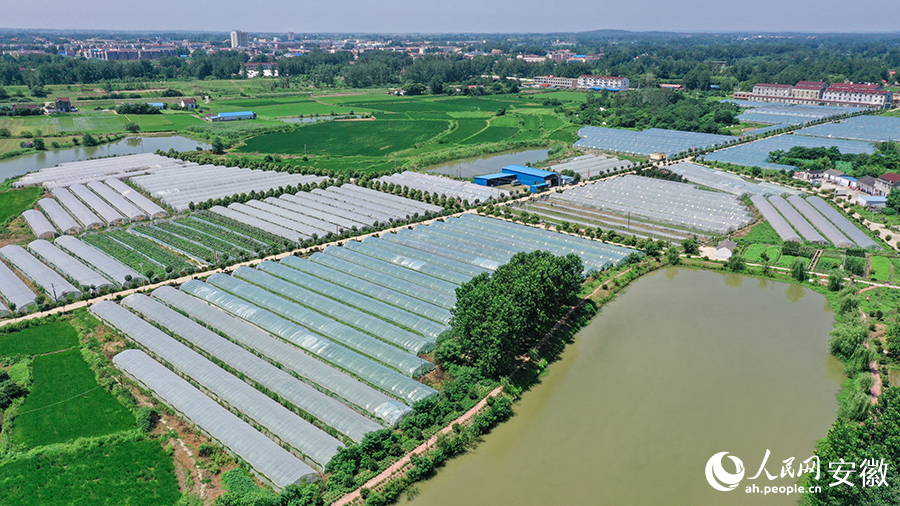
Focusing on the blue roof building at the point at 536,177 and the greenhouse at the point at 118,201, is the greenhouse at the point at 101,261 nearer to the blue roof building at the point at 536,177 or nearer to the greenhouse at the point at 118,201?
the greenhouse at the point at 118,201

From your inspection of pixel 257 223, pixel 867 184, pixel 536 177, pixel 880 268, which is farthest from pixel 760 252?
pixel 257 223

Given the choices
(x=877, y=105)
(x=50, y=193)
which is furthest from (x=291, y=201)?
(x=877, y=105)

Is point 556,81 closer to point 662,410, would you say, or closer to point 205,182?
point 205,182

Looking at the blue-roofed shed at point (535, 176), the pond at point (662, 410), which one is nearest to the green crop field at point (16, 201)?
the blue-roofed shed at point (535, 176)

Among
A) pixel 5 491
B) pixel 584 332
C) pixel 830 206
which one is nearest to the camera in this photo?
pixel 5 491

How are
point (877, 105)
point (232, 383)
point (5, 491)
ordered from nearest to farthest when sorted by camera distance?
point (5, 491) < point (232, 383) < point (877, 105)

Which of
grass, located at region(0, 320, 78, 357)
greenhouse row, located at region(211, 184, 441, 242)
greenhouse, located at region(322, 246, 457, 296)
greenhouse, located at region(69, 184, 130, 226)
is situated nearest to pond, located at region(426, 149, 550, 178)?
greenhouse row, located at region(211, 184, 441, 242)

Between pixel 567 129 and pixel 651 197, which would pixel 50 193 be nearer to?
pixel 651 197
